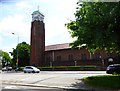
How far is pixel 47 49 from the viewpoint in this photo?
99.8 metres

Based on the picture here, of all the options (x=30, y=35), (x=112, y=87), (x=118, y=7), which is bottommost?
(x=112, y=87)

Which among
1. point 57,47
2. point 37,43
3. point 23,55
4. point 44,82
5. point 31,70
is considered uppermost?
point 37,43

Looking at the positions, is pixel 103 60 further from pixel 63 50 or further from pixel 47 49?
pixel 47 49

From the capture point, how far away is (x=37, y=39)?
95.2 m

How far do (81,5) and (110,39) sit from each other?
5591mm

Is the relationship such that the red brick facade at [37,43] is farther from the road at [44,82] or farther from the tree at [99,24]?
the tree at [99,24]

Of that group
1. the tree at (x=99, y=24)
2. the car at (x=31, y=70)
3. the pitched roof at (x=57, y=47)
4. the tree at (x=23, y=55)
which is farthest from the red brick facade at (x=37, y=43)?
the tree at (x=99, y=24)

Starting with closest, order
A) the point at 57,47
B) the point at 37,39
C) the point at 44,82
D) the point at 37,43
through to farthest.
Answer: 1. the point at 44,82
2. the point at 37,39
3. the point at 37,43
4. the point at 57,47

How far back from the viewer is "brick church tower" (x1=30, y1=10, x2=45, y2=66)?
308 ft

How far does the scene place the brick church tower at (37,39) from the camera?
308 ft

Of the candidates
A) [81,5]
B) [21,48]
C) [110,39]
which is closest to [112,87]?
[110,39]

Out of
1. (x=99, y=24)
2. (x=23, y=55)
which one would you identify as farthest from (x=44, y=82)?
(x=23, y=55)

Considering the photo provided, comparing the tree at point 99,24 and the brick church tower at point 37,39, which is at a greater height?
the brick church tower at point 37,39

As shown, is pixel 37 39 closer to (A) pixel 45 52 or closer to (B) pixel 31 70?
(A) pixel 45 52
